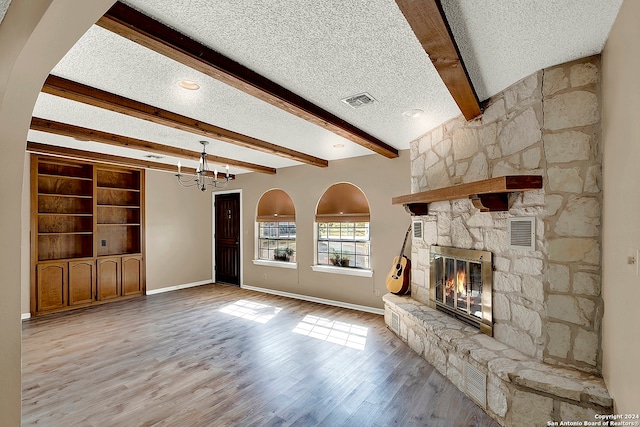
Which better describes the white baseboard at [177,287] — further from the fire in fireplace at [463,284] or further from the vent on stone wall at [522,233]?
the vent on stone wall at [522,233]

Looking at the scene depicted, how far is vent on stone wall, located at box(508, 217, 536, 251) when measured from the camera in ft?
7.75

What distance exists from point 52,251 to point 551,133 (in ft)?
23.1

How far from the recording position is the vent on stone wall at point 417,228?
4.00 meters

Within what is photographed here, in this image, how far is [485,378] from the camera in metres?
2.41

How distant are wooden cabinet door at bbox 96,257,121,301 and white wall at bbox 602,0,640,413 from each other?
22.5 ft

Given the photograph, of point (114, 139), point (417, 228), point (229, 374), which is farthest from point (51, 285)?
point (417, 228)

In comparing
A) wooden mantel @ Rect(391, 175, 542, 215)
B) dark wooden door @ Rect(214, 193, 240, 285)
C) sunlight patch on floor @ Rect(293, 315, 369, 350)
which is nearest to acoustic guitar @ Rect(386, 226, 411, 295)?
sunlight patch on floor @ Rect(293, 315, 369, 350)

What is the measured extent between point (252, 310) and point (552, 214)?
14.3 feet

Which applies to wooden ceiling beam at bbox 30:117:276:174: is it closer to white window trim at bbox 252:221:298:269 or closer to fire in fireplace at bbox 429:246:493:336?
white window trim at bbox 252:221:298:269

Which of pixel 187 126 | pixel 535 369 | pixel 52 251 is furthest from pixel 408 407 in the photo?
pixel 52 251

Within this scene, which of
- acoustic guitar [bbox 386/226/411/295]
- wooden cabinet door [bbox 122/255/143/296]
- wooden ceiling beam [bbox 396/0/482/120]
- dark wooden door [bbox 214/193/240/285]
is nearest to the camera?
wooden ceiling beam [bbox 396/0/482/120]

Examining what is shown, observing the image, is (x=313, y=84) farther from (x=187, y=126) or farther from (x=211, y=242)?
(x=211, y=242)

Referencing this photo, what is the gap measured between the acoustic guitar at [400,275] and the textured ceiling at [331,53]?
1968 mm

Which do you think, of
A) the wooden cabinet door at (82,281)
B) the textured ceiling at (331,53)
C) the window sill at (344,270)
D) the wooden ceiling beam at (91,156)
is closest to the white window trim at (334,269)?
the window sill at (344,270)
